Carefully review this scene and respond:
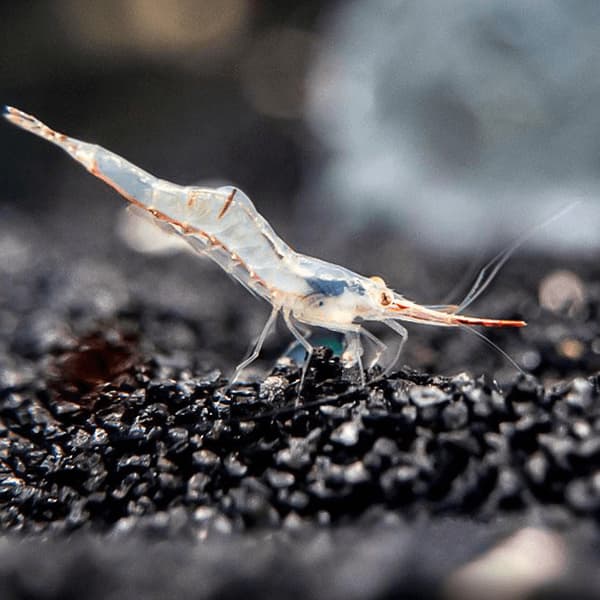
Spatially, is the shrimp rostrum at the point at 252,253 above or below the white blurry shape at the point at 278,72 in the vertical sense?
below

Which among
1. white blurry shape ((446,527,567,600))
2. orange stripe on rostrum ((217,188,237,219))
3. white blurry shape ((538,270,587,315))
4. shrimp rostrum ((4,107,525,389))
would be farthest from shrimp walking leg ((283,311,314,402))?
white blurry shape ((538,270,587,315))

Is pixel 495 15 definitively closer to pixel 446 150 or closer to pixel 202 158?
pixel 446 150

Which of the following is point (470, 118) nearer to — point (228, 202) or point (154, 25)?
point (154, 25)

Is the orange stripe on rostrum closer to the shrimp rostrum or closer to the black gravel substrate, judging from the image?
the shrimp rostrum

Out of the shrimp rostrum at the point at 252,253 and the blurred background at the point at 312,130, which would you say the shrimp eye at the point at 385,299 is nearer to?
the shrimp rostrum at the point at 252,253

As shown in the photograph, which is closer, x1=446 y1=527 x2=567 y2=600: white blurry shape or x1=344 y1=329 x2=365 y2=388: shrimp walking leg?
x1=446 y1=527 x2=567 y2=600: white blurry shape

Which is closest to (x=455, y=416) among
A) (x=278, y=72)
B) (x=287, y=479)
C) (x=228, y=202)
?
(x=287, y=479)

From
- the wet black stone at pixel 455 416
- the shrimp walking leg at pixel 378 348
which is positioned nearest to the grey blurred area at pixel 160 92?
the shrimp walking leg at pixel 378 348
